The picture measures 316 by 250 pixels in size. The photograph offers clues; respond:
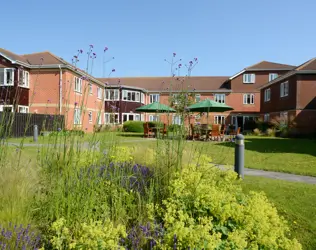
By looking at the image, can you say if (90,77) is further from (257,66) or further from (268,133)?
(257,66)

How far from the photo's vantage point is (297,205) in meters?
4.11

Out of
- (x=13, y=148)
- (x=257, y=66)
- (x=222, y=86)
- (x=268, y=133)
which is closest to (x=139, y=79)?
(x=222, y=86)

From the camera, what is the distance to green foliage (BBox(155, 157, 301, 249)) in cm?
194

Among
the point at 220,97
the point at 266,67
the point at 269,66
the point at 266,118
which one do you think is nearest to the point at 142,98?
the point at 220,97

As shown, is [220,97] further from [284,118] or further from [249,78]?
[284,118]

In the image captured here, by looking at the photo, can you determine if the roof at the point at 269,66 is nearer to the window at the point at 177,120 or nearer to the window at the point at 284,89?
the window at the point at 284,89

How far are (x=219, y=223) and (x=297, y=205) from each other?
2330 mm

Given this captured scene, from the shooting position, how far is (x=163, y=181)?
134 inches

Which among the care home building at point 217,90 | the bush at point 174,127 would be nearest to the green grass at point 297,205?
the bush at point 174,127

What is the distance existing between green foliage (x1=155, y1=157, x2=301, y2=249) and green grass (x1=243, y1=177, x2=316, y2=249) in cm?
105

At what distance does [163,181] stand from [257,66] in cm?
3870

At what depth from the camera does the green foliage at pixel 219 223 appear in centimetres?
194

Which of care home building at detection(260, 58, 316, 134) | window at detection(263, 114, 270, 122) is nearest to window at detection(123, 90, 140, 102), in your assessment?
window at detection(263, 114, 270, 122)

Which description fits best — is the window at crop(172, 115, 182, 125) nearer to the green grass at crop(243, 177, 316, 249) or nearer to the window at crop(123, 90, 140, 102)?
the green grass at crop(243, 177, 316, 249)
